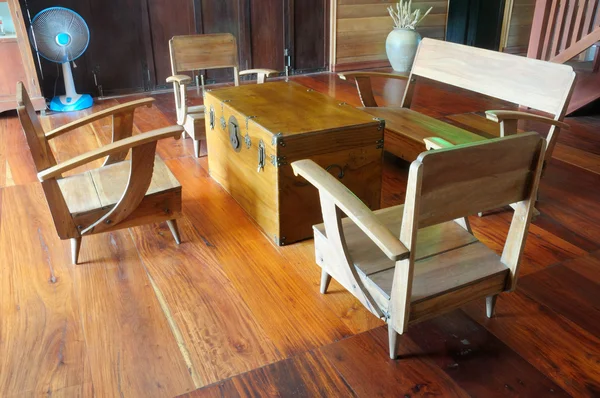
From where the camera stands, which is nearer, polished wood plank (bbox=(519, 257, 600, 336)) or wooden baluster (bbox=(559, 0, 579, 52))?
polished wood plank (bbox=(519, 257, 600, 336))

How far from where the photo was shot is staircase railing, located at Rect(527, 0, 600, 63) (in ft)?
13.7

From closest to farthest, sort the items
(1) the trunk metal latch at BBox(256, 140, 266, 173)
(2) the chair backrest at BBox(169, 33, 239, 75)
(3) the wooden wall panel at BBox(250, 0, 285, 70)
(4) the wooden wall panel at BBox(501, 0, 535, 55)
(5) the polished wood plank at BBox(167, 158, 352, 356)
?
(5) the polished wood plank at BBox(167, 158, 352, 356)
(1) the trunk metal latch at BBox(256, 140, 266, 173)
(2) the chair backrest at BBox(169, 33, 239, 75)
(3) the wooden wall panel at BBox(250, 0, 285, 70)
(4) the wooden wall panel at BBox(501, 0, 535, 55)

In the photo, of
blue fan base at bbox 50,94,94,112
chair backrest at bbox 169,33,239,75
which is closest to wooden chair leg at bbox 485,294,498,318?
chair backrest at bbox 169,33,239,75

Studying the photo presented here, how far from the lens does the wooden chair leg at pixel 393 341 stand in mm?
1575

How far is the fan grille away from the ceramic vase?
3.36 meters

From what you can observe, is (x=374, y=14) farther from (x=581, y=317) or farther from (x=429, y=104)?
(x=581, y=317)

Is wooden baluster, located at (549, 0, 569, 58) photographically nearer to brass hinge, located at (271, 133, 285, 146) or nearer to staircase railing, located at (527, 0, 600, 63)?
staircase railing, located at (527, 0, 600, 63)

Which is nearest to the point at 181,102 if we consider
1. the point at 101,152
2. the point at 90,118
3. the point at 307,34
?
the point at 90,118

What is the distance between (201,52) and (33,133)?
1746 millimetres

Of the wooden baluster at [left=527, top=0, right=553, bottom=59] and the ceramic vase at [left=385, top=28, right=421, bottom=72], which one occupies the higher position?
the wooden baluster at [left=527, top=0, right=553, bottom=59]

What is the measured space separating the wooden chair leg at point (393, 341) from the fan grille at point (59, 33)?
12.5 ft

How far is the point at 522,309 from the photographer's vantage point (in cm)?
188

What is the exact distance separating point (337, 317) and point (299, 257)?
1.46ft

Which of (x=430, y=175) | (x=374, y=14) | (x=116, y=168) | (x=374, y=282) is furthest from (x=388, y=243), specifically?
(x=374, y=14)
